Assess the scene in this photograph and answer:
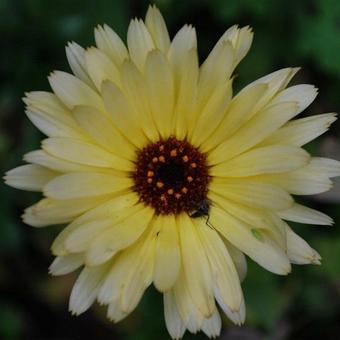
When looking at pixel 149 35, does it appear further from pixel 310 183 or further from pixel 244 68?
pixel 244 68

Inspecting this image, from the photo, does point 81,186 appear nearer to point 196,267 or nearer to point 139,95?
point 139,95

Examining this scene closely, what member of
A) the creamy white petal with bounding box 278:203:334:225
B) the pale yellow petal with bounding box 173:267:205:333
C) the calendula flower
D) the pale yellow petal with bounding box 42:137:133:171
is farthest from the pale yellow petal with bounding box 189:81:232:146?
the pale yellow petal with bounding box 173:267:205:333

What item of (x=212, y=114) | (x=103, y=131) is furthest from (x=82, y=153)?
(x=212, y=114)

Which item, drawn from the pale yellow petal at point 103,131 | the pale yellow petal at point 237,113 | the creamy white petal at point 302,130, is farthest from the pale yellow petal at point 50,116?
the creamy white petal at point 302,130

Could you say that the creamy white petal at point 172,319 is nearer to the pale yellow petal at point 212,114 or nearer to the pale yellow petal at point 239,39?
the pale yellow petal at point 212,114

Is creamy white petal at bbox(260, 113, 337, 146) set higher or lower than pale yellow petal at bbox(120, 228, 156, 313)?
higher

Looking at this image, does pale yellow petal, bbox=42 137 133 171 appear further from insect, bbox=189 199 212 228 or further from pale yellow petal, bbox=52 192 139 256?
insect, bbox=189 199 212 228

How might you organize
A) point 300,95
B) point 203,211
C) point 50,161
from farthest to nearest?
point 203,211
point 300,95
point 50,161
